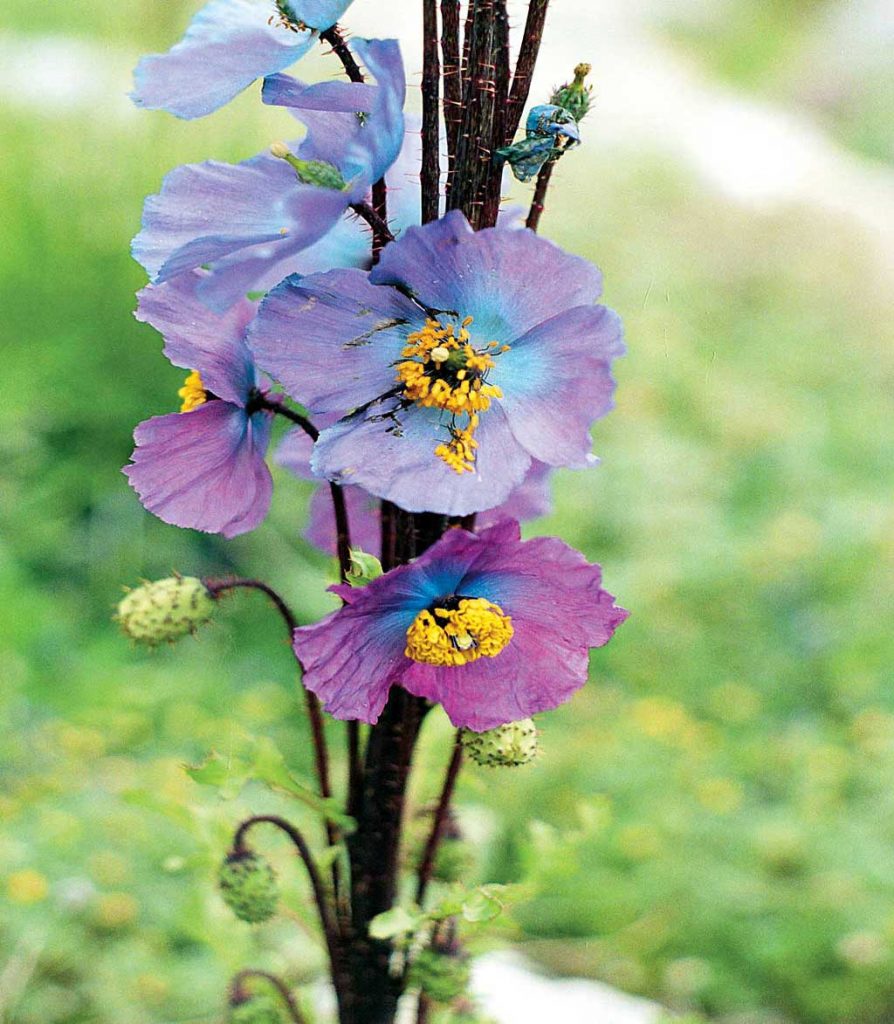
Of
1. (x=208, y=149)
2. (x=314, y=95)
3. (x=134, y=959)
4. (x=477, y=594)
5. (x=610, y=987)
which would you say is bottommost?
(x=610, y=987)

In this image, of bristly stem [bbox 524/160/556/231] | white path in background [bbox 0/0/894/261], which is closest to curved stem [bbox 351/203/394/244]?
bristly stem [bbox 524/160/556/231]

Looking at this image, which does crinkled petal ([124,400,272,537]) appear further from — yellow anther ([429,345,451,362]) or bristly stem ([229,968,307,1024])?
bristly stem ([229,968,307,1024])

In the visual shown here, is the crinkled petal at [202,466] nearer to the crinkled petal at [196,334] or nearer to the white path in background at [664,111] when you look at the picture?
the crinkled petal at [196,334]

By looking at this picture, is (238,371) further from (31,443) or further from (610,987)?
(31,443)

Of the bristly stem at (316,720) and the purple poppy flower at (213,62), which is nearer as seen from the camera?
the purple poppy flower at (213,62)

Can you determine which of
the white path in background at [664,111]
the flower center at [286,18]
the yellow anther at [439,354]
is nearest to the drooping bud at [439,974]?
the yellow anther at [439,354]

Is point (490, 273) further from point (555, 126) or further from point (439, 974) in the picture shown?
point (439, 974)

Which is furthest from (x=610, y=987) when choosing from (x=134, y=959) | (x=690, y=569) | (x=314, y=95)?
(x=314, y=95)
